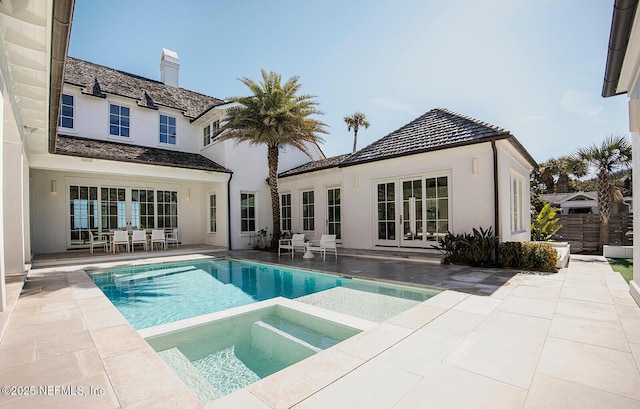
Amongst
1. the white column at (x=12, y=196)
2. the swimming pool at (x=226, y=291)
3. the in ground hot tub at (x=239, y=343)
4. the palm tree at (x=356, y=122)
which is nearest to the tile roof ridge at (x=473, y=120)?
the swimming pool at (x=226, y=291)

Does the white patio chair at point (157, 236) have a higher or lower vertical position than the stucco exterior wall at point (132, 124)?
lower

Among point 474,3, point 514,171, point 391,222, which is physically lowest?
point 391,222

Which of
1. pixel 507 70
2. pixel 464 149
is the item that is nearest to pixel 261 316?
pixel 464 149

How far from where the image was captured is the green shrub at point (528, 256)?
26.4 feet

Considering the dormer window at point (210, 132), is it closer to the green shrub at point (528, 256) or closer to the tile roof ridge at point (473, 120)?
the tile roof ridge at point (473, 120)

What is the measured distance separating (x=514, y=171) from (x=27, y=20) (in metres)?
12.6

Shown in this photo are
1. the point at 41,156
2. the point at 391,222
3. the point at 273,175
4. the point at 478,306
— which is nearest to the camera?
the point at 478,306

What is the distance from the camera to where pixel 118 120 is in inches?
585

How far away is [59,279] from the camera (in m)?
Answer: 7.88

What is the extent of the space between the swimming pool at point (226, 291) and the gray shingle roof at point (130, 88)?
360 inches

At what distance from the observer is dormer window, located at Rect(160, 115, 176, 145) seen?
16109mm

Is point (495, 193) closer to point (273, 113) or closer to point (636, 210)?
point (636, 210)

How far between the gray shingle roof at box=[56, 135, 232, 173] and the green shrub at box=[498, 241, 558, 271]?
11.8m

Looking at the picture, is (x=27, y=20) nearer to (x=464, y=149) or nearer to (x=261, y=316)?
(x=261, y=316)
